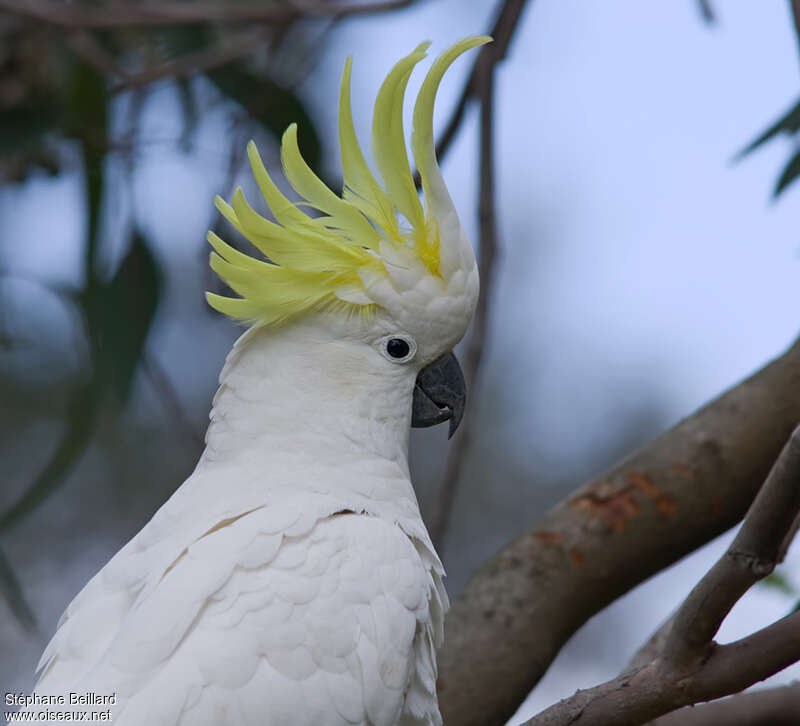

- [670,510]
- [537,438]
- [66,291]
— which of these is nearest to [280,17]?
[66,291]

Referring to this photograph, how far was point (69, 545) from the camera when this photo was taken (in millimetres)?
4477

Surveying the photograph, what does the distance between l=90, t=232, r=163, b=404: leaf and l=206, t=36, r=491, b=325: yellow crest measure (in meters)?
0.91

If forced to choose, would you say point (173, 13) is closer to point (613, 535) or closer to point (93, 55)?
point (93, 55)

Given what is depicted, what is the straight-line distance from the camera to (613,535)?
182cm

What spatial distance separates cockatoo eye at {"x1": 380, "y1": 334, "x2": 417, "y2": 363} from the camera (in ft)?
4.83

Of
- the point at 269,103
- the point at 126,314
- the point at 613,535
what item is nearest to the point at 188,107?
the point at 269,103

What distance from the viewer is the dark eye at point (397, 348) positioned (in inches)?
58.1

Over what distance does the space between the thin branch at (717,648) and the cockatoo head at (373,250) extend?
1.85ft

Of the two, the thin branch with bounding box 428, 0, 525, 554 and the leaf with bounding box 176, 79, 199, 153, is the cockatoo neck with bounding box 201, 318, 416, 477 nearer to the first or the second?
the thin branch with bounding box 428, 0, 525, 554

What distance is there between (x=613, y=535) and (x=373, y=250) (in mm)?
711

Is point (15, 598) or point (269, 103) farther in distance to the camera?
point (269, 103)

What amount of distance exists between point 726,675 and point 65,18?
187 cm

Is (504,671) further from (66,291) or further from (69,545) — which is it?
(69,545)

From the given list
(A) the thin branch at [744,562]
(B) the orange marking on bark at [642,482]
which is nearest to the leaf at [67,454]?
(B) the orange marking on bark at [642,482]
